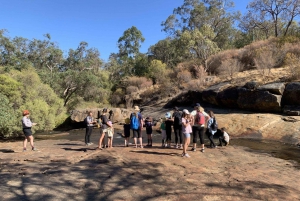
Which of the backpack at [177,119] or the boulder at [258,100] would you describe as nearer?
the backpack at [177,119]

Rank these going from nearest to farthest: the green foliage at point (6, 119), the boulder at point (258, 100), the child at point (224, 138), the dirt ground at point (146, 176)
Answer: the dirt ground at point (146, 176) → the child at point (224, 138) → the green foliage at point (6, 119) → the boulder at point (258, 100)

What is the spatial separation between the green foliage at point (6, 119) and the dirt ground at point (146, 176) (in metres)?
7.04

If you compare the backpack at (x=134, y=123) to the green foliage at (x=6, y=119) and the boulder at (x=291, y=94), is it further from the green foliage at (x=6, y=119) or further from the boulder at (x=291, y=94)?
the boulder at (x=291, y=94)

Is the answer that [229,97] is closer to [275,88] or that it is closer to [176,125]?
[275,88]

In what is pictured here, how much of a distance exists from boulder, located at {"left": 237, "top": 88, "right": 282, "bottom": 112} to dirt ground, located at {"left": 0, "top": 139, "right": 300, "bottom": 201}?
28.6 ft

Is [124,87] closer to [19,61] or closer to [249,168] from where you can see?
Answer: [19,61]

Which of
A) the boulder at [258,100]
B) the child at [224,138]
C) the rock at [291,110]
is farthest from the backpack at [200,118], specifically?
the boulder at [258,100]

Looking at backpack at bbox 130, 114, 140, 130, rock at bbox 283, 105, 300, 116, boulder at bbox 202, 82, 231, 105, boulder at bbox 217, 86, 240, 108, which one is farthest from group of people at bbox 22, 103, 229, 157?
boulder at bbox 202, 82, 231, 105

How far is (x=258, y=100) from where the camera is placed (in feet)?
54.5

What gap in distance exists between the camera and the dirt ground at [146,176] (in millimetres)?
4832

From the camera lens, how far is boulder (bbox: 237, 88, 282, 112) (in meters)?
15.8

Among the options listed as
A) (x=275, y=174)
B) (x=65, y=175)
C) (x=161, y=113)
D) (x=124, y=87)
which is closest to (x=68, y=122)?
(x=161, y=113)

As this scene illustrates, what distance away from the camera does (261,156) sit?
8.63 m

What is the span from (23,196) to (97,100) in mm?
32929
